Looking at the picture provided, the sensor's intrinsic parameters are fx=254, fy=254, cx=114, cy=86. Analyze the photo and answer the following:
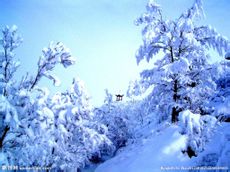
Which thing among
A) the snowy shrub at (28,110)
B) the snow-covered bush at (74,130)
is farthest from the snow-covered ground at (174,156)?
the snowy shrub at (28,110)

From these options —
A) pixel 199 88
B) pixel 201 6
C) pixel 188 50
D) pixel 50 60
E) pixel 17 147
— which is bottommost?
pixel 17 147

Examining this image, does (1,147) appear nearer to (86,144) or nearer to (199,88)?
(86,144)

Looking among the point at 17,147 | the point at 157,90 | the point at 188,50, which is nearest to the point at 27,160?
the point at 17,147

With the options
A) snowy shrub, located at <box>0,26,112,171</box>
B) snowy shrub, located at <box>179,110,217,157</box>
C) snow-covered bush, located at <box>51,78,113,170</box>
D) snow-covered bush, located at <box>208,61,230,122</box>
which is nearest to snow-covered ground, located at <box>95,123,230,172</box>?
snowy shrub, located at <box>179,110,217,157</box>

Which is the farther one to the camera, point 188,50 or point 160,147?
point 188,50

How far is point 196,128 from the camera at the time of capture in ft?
26.9

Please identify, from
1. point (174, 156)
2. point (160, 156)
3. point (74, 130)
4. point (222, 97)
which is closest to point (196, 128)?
point (174, 156)

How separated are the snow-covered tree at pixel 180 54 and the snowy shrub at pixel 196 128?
104 inches

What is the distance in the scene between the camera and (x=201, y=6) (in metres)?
11.7

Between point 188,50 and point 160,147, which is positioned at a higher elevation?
point 188,50

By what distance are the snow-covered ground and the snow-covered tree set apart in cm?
161

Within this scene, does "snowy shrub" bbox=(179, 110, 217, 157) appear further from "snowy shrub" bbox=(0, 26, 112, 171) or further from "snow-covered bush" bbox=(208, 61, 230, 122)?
"snowy shrub" bbox=(0, 26, 112, 171)

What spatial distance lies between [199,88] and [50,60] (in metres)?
6.52

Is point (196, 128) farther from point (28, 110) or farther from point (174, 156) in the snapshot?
point (28, 110)
